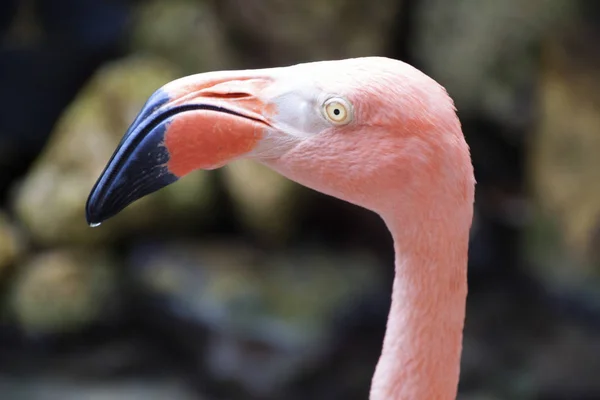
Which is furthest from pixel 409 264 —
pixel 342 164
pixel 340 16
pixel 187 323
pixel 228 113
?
pixel 340 16

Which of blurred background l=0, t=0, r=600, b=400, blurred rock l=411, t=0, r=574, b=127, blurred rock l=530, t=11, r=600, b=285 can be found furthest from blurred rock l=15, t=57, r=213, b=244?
blurred rock l=530, t=11, r=600, b=285

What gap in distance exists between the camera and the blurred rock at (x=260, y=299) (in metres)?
2.54

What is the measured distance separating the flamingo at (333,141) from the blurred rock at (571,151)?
1970 millimetres

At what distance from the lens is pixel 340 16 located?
9.35ft

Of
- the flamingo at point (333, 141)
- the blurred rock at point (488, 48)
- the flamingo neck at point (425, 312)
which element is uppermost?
the blurred rock at point (488, 48)

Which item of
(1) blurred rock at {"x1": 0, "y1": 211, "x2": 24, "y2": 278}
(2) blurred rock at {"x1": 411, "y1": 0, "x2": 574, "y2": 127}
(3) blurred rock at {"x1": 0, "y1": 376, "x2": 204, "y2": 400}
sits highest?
(2) blurred rock at {"x1": 411, "y1": 0, "x2": 574, "y2": 127}

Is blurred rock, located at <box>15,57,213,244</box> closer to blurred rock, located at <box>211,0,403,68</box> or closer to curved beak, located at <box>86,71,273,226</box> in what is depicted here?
blurred rock, located at <box>211,0,403,68</box>

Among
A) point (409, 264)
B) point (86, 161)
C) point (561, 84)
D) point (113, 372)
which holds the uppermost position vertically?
point (561, 84)

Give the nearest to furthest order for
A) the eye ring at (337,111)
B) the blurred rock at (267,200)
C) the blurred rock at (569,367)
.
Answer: the eye ring at (337,111)
the blurred rock at (569,367)
the blurred rock at (267,200)

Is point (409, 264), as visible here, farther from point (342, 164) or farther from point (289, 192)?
point (289, 192)

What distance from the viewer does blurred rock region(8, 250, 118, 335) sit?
9.39 ft

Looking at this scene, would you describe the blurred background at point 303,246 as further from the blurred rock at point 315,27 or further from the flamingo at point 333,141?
the flamingo at point 333,141

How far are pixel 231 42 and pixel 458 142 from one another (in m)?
2.37

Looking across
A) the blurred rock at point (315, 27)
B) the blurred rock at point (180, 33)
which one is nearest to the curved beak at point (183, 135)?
the blurred rock at point (315, 27)
